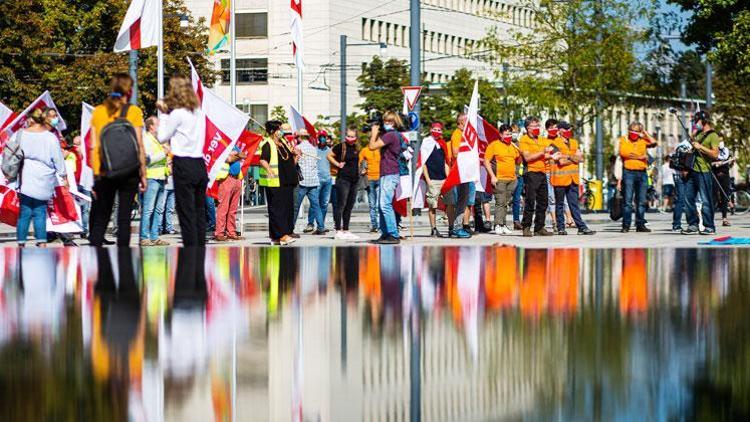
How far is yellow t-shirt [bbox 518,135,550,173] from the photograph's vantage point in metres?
24.3

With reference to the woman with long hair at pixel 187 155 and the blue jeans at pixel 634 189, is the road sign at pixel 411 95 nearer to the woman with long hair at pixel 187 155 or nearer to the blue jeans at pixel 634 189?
the blue jeans at pixel 634 189

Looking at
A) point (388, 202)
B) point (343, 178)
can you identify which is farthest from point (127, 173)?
point (343, 178)

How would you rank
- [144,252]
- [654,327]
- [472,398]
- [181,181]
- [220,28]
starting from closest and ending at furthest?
1. [472,398]
2. [654,327]
3. [144,252]
4. [181,181]
5. [220,28]

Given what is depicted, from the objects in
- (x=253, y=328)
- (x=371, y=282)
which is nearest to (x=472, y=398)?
(x=253, y=328)

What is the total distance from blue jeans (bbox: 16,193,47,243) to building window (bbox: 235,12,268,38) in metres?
91.5

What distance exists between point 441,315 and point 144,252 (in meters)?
4.91

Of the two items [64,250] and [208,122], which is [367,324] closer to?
[64,250]

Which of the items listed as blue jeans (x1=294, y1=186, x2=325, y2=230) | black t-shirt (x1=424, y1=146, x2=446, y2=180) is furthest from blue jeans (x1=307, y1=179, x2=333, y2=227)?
black t-shirt (x1=424, y1=146, x2=446, y2=180)

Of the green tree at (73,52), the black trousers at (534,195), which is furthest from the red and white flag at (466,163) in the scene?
the green tree at (73,52)

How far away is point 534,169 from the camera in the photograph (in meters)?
24.5

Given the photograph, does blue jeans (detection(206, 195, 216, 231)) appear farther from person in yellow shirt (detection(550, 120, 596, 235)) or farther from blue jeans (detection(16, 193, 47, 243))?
blue jeans (detection(16, 193, 47, 243))

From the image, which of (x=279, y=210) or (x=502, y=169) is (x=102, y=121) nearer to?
(x=279, y=210)

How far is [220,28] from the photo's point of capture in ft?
122

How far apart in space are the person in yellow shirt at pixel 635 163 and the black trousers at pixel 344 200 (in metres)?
4.27
